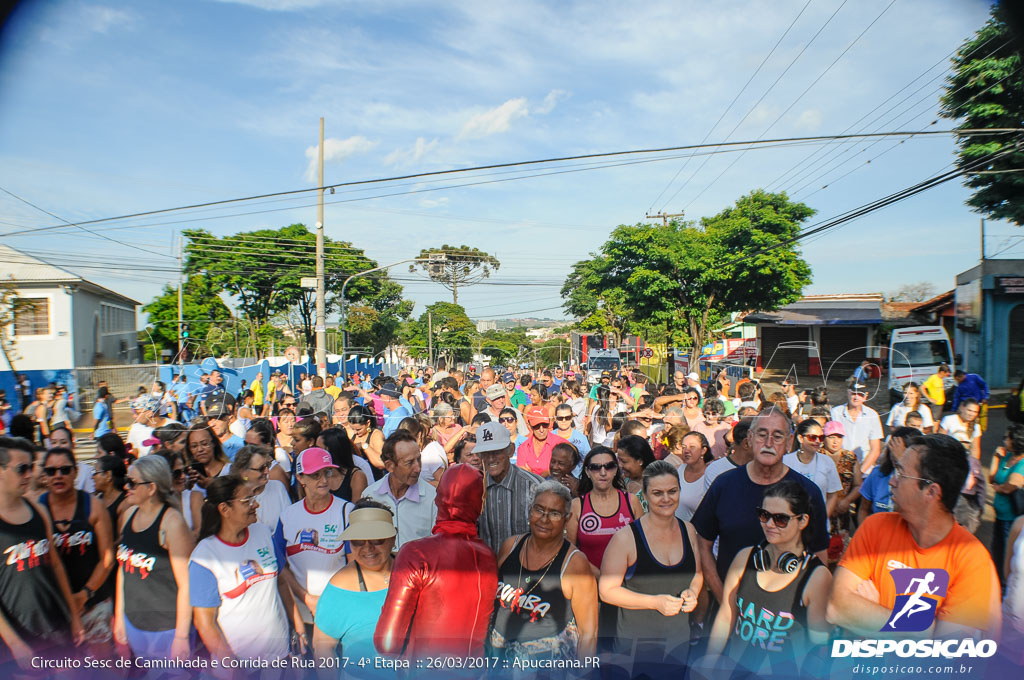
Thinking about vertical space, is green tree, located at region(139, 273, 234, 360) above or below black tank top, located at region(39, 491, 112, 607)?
above

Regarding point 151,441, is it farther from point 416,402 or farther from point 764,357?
point 764,357

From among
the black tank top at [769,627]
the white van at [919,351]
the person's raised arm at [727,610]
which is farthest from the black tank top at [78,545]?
the white van at [919,351]

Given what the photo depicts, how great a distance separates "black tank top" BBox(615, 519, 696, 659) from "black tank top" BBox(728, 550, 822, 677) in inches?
10.3

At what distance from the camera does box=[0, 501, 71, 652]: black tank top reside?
3008 millimetres

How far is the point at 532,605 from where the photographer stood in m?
2.52

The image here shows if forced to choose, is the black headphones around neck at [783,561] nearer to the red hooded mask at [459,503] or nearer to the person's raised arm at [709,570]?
the person's raised arm at [709,570]

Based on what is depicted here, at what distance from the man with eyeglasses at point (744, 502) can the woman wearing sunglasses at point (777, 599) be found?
31cm

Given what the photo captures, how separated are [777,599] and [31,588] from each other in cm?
377

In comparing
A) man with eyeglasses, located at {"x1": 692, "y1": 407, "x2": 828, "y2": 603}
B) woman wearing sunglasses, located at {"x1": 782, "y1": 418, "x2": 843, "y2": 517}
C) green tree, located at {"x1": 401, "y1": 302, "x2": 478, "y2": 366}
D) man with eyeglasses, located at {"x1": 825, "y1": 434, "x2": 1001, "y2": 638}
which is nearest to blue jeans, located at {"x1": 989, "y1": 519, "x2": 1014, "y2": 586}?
woman wearing sunglasses, located at {"x1": 782, "y1": 418, "x2": 843, "y2": 517}

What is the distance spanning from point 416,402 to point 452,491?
28.3 ft

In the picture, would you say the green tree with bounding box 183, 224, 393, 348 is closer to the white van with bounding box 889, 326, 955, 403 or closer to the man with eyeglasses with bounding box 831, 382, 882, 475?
the man with eyeglasses with bounding box 831, 382, 882, 475

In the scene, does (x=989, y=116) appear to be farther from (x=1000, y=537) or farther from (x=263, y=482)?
(x=263, y=482)

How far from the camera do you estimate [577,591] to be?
2.56m

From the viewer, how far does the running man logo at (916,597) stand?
2.39m
